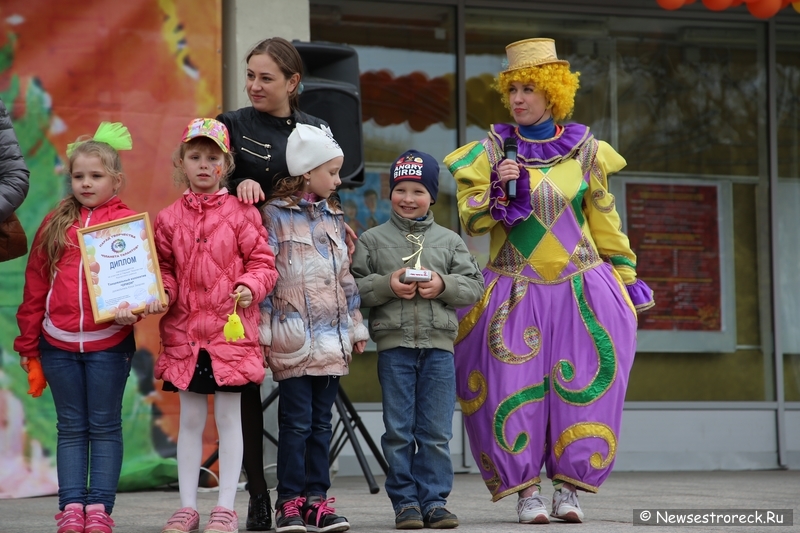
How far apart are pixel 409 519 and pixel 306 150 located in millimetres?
1457

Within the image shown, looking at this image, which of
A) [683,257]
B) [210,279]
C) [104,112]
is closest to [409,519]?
[210,279]

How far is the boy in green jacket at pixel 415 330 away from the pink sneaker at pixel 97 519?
108 cm

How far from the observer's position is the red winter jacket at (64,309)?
409 centimetres

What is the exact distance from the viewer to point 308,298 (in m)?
4.28

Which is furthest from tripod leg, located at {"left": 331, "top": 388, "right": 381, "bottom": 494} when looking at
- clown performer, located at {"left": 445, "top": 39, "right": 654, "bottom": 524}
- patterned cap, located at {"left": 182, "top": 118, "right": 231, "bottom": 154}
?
patterned cap, located at {"left": 182, "top": 118, "right": 231, "bottom": 154}

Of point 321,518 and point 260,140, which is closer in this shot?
point 321,518

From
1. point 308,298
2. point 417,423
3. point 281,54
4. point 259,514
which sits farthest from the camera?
point 417,423

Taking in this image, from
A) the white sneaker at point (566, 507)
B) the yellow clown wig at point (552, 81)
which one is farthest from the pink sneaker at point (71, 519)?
the yellow clown wig at point (552, 81)

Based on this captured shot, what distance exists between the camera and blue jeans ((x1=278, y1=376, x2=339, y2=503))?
425 cm

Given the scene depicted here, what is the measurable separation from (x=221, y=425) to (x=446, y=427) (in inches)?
36.2

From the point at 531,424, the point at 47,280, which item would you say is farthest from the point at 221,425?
the point at 531,424

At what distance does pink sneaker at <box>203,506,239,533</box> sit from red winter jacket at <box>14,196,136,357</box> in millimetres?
706

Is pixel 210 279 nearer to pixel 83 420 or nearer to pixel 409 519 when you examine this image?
pixel 83 420

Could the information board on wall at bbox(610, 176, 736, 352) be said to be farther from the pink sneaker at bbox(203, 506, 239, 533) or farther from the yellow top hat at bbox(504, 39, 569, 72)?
the pink sneaker at bbox(203, 506, 239, 533)
